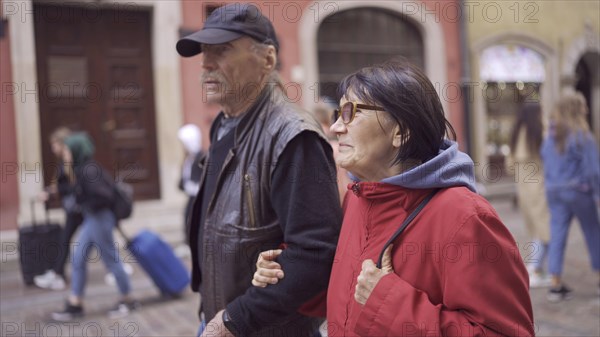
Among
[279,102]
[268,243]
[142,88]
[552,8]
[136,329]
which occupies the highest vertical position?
[552,8]

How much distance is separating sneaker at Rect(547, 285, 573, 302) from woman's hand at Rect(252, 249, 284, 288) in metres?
4.27

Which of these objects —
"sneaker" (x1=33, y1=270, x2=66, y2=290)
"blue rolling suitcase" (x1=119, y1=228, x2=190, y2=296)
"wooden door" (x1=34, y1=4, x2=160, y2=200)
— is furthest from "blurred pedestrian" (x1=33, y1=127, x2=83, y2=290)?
"wooden door" (x1=34, y1=4, x2=160, y2=200)

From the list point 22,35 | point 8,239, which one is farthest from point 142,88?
point 8,239

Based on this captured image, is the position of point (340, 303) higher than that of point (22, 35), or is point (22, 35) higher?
point (22, 35)

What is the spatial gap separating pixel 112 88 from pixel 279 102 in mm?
7853

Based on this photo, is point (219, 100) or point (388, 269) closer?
point (388, 269)

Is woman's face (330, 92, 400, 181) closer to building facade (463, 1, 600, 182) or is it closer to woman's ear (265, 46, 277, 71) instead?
woman's ear (265, 46, 277, 71)

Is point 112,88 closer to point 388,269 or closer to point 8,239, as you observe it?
point 8,239

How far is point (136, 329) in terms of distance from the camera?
16.8ft

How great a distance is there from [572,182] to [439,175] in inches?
176

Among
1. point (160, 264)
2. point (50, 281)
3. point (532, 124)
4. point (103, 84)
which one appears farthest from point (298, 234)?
point (103, 84)

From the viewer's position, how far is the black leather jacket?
81.0 inches

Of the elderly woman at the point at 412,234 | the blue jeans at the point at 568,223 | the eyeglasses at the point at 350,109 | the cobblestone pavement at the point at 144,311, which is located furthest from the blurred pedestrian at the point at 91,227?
the eyeglasses at the point at 350,109

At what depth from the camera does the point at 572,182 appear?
551cm
